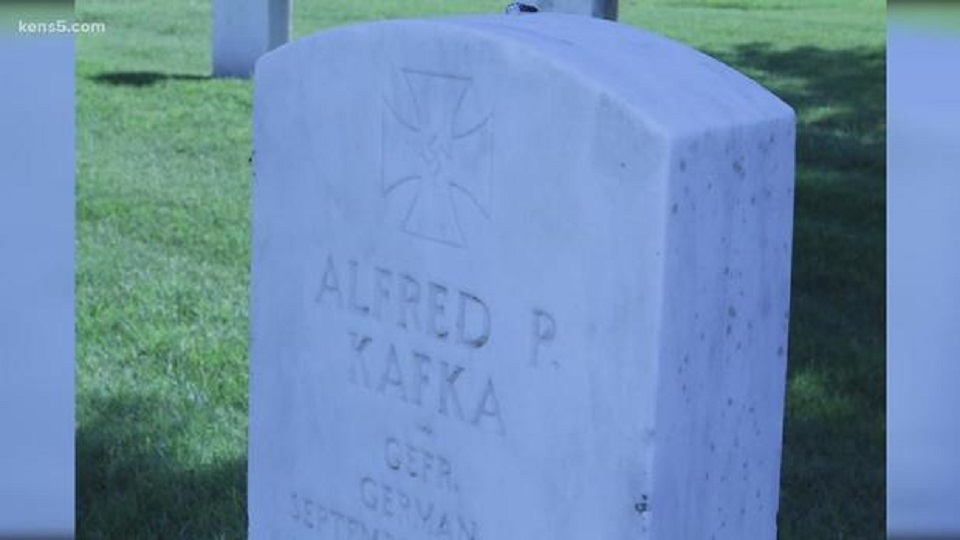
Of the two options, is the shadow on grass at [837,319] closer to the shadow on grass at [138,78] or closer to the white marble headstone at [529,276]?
the white marble headstone at [529,276]

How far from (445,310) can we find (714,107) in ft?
1.45

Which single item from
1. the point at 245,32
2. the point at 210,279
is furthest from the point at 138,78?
the point at 210,279

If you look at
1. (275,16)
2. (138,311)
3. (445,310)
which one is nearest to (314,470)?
(445,310)

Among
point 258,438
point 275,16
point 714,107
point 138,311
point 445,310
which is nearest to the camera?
point 714,107

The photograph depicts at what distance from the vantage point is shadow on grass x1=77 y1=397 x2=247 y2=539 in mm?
3840

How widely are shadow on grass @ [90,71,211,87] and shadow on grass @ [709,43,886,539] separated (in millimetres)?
2484

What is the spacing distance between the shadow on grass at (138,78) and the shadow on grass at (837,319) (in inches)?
97.8

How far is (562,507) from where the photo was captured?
234 cm

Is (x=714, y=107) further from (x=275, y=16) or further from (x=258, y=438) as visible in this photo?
(x=275, y=16)

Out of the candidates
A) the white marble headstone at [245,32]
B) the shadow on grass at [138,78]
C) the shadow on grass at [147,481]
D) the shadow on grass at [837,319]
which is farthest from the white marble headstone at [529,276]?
the shadow on grass at [138,78]

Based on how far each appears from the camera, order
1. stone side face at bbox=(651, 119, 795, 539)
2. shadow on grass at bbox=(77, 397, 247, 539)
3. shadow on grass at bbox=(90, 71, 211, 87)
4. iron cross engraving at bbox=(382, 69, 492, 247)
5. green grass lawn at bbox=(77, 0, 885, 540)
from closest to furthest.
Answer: stone side face at bbox=(651, 119, 795, 539), iron cross engraving at bbox=(382, 69, 492, 247), shadow on grass at bbox=(77, 397, 247, 539), green grass lawn at bbox=(77, 0, 885, 540), shadow on grass at bbox=(90, 71, 211, 87)

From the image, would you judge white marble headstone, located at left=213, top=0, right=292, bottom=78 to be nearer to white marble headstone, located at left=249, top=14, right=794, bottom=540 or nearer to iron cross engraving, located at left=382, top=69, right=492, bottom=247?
white marble headstone, located at left=249, top=14, right=794, bottom=540

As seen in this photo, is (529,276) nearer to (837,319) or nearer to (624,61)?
(624,61)

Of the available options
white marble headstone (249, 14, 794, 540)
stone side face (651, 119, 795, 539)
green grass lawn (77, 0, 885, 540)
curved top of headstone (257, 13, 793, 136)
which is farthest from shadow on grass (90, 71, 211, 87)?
stone side face (651, 119, 795, 539)
